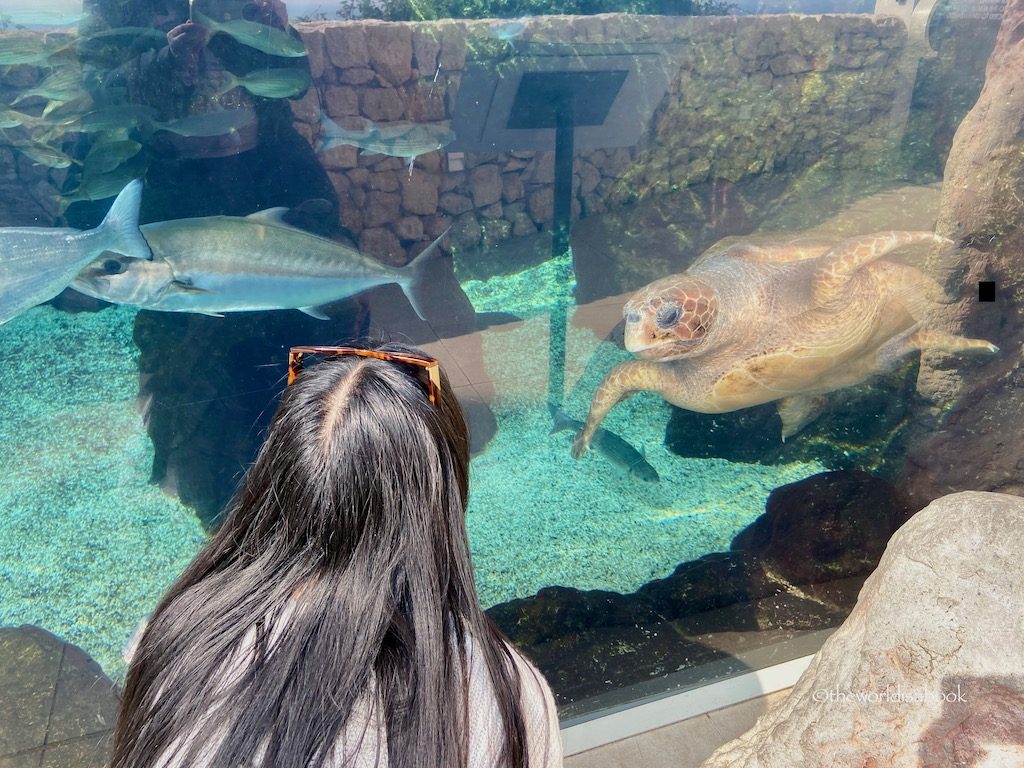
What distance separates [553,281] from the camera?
8.09ft

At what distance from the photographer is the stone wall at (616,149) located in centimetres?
179

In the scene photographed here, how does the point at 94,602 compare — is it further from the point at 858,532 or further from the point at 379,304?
the point at 858,532

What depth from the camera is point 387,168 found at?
1911 millimetres

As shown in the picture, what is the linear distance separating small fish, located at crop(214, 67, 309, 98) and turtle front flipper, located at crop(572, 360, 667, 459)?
155 centimetres

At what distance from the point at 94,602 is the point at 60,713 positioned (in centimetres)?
43

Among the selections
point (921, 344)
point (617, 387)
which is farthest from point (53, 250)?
point (921, 344)

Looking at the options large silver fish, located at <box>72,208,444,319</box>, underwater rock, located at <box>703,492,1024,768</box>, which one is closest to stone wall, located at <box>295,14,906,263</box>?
large silver fish, located at <box>72,208,444,319</box>

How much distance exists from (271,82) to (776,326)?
205 cm

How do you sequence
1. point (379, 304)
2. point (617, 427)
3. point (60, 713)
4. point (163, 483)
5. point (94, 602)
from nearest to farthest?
point (60, 713) → point (94, 602) → point (379, 304) → point (163, 483) → point (617, 427)

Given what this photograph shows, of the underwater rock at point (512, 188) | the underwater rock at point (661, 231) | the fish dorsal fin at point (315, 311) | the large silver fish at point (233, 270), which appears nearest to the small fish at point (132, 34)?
the large silver fish at point (233, 270)

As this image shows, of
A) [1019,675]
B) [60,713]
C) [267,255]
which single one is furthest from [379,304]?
[1019,675]

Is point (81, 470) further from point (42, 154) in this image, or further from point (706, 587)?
point (706, 587)

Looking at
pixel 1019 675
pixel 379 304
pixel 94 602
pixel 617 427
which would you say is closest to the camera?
pixel 1019 675

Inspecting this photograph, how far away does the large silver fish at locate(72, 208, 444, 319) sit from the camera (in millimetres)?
1669
